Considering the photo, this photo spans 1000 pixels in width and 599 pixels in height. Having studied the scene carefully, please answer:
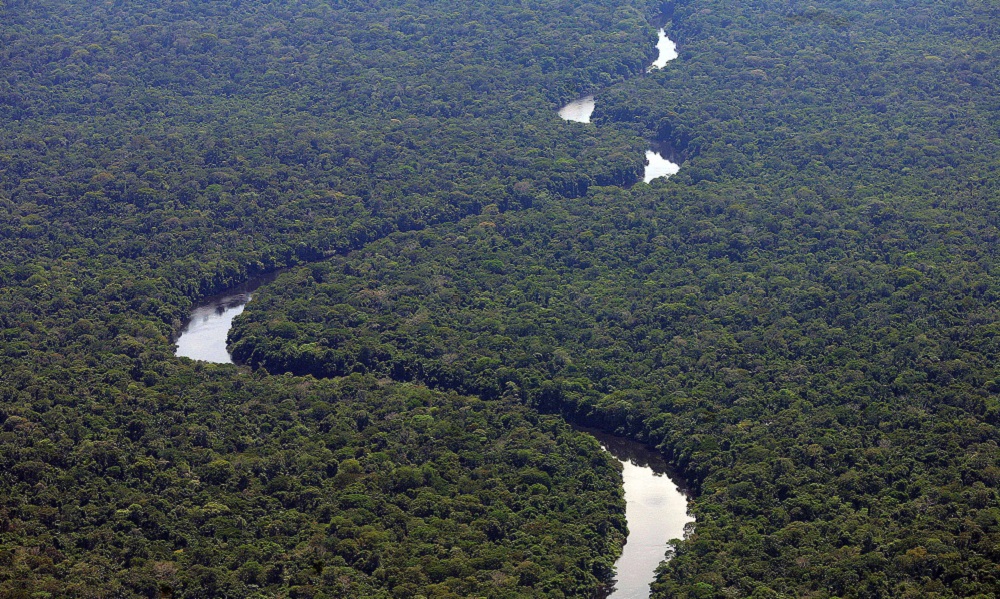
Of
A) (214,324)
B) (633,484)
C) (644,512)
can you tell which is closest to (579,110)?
(214,324)

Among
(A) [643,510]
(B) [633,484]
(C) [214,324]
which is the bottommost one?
(A) [643,510]

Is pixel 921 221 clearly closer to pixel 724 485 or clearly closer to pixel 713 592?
pixel 724 485

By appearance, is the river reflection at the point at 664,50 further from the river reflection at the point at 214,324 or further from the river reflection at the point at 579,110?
the river reflection at the point at 214,324

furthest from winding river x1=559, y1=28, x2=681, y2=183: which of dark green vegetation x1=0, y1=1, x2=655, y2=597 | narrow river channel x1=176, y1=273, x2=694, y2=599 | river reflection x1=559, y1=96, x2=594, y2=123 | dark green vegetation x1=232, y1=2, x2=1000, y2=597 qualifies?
narrow river channel x1=176, y1=273, x2=694, y2=599

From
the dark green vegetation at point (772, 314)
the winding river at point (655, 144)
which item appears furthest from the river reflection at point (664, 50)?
the dark green vegetation at point (772, 314)

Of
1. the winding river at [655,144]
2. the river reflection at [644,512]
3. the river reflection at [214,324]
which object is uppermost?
the winding river at [655,144]

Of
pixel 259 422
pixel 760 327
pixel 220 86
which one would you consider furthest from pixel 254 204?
pixel 760 327

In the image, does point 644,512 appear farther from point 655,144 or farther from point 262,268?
Result: point 655,144
